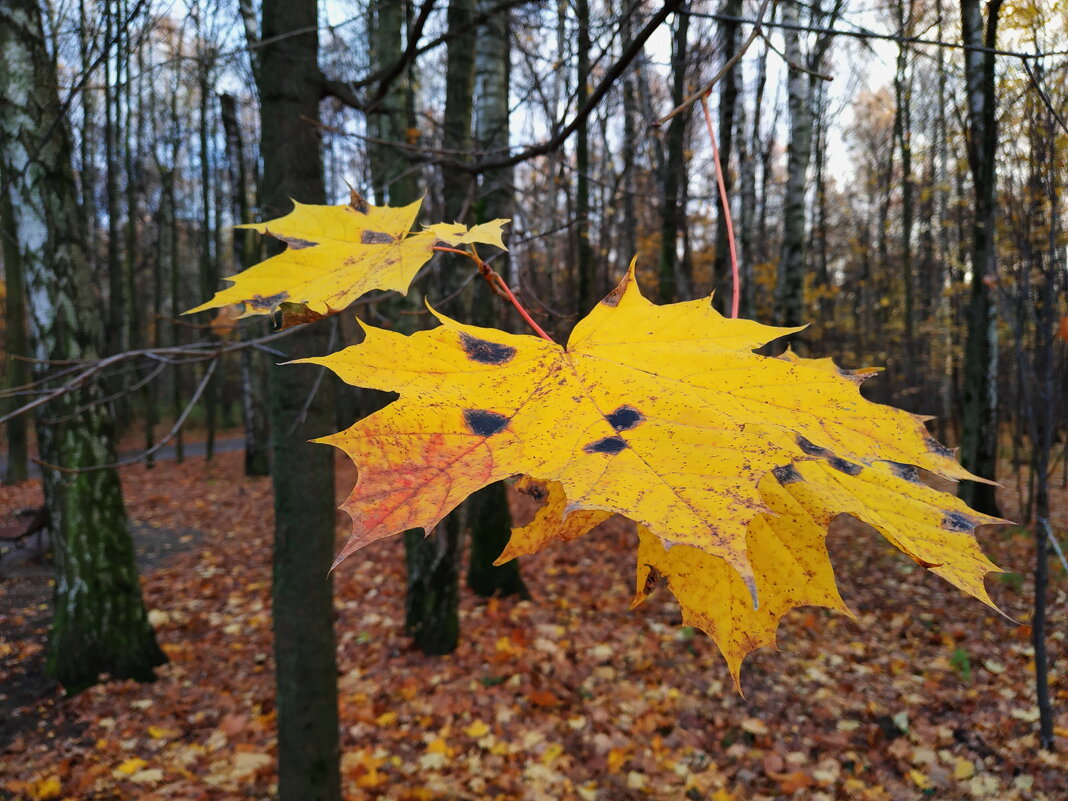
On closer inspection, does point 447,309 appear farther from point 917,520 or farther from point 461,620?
point 917,520

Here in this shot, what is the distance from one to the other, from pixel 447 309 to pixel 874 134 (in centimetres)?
2533

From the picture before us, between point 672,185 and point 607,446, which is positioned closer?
point 607,446

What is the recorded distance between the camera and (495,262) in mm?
4258

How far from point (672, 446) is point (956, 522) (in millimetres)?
368

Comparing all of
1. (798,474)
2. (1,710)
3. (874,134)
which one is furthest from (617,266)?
(874,134)

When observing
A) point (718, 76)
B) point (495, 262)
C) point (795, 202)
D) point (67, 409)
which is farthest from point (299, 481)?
point (795, 202)

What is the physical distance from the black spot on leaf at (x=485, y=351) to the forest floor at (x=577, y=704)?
11.1 ft

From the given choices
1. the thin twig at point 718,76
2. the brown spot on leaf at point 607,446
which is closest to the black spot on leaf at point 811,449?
the brown spot on leaf at point 607,446

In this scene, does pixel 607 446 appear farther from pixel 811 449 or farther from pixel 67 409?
pixel 67 409

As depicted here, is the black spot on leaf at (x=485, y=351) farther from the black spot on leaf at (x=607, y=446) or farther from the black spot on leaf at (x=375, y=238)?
the black spot on leaf at (x=375, y=238)

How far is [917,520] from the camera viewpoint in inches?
26.2

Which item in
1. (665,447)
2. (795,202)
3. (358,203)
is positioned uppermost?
(795,202)

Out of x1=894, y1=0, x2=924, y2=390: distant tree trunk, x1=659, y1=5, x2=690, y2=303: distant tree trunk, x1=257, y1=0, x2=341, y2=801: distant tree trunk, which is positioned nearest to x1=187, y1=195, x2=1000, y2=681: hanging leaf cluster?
x1=257, y1=0, x2=341, y2=801: distant tree trunk

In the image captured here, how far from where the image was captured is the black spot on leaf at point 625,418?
23.1 inches
